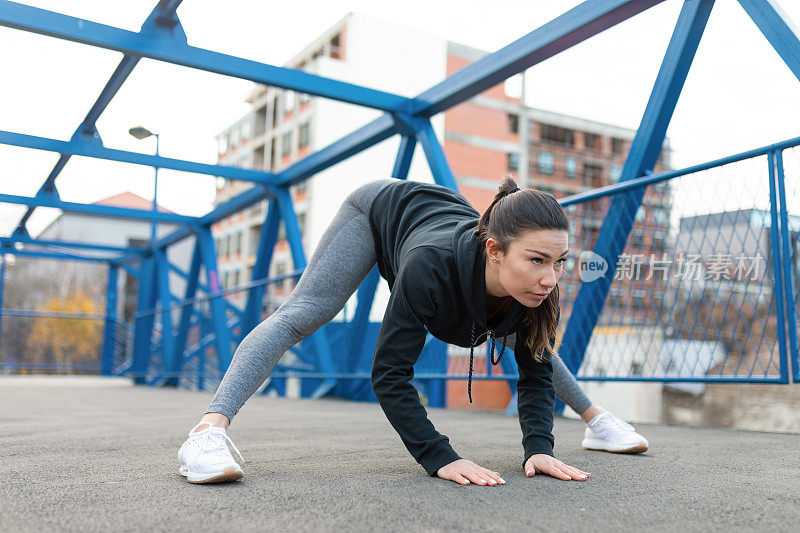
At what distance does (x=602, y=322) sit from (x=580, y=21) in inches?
61.5

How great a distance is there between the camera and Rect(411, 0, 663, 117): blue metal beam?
3457mm

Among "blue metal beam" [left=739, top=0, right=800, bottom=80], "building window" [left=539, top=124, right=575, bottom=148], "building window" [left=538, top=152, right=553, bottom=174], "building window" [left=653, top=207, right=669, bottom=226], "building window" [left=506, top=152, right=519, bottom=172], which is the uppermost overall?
"building window" [left=539, top=124, right=575, bottom=148]

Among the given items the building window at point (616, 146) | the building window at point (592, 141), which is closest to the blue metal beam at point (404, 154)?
the building window at point (592, 141)

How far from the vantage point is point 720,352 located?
301 centimetres

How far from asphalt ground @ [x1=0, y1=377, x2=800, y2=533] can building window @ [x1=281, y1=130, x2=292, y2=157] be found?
34126 millimetres

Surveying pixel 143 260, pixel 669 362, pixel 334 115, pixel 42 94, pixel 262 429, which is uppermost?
pixel 334 115

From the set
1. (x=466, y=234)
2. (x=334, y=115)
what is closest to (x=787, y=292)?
(x=466, y=234)

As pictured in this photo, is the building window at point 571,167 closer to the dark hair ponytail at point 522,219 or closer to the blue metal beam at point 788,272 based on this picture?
the blue metal beam at point 788,272

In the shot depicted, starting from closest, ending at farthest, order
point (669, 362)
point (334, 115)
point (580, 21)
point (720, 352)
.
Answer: point (720, 352), point (669, 362), point (580, 21), point (334, 115)

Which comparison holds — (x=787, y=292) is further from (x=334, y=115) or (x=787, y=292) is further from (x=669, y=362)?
(x=334, y=115)

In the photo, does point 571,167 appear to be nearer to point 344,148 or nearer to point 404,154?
point 344,148

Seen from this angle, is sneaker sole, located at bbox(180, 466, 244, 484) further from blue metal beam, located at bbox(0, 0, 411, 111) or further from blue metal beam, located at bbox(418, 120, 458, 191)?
blue metal beam, located at bbox(418, 120, 458, 191)

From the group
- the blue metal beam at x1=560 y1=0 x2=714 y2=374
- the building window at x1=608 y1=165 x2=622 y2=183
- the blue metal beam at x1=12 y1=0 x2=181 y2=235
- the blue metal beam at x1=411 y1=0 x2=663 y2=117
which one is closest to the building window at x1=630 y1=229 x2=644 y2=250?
the blue metal beam at x1=560 y1=0 x2=714 y2=374

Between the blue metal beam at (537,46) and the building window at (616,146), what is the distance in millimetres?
44906
